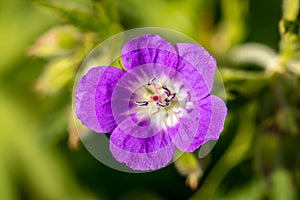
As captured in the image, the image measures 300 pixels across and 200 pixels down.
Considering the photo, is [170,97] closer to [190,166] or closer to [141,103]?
[141,103]

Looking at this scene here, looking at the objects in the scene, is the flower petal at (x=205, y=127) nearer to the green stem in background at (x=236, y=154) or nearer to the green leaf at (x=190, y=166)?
the green leaf at (x=190, y=166)

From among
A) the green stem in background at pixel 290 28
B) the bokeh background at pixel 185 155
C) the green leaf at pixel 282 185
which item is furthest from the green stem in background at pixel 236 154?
the green stem in background at pixel 290 28

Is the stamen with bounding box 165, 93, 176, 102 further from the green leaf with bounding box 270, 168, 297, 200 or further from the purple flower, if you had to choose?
the green leaf with bounding box 270, 168, 297, 200

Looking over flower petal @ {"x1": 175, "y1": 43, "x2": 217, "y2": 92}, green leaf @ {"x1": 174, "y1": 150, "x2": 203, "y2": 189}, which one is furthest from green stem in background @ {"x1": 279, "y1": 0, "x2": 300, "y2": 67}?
green leaf @ {"x1": 174, "y1": 150, "x2": 203, "y2": 189}

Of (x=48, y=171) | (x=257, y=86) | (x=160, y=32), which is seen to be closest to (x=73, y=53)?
(x=160, y=32)

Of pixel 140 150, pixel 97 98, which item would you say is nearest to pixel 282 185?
pixel 140 150

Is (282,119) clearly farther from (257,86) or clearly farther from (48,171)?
(48,171)
